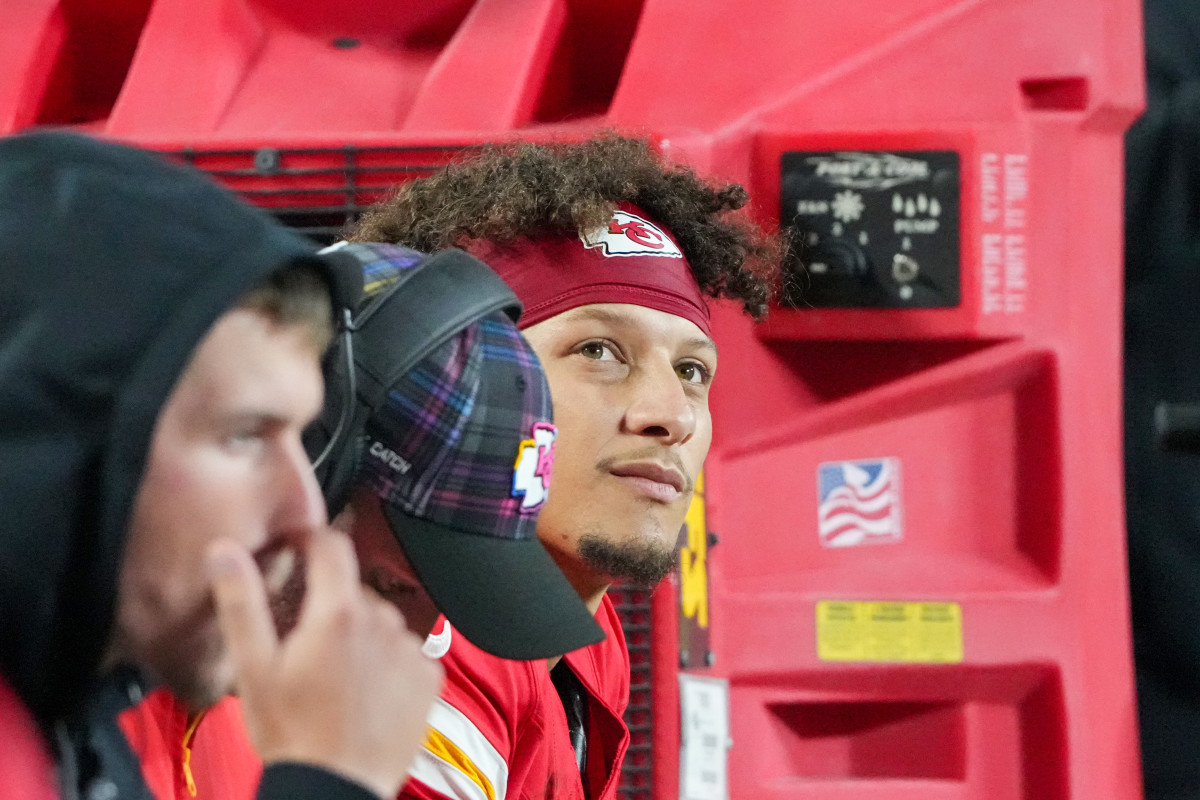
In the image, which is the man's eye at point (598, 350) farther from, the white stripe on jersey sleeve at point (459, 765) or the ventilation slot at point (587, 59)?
the ventilation slot at point (587, 59)

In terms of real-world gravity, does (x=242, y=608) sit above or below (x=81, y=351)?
below

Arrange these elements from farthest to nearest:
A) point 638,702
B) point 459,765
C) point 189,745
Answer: point 638,702, point 459,765, point 189,745

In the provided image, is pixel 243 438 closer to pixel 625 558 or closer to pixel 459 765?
pixel 459 765

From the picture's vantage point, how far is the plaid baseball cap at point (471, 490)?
84 cm

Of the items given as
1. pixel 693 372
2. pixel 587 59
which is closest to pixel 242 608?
pixel 693 372

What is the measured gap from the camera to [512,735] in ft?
4.18

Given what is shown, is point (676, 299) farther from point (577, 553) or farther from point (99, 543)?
point (99, 543)

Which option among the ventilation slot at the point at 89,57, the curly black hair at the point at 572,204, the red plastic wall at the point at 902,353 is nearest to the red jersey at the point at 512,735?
the red plastic wall at the point at 902,353

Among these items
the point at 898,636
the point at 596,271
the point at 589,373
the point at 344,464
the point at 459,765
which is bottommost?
the point at 459,765

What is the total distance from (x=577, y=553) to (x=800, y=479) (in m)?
0.66

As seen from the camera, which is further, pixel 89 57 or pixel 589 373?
pixel 89 57

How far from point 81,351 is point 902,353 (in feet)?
4.97

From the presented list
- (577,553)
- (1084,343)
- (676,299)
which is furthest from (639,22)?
(577,553)

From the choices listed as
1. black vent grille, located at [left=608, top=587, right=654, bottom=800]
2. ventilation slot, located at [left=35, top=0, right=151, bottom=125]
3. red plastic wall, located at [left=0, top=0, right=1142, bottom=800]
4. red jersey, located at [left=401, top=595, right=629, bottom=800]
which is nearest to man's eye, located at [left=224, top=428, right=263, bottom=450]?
red jersey, located at [left=401, top=595, right=629, bottom=800]
